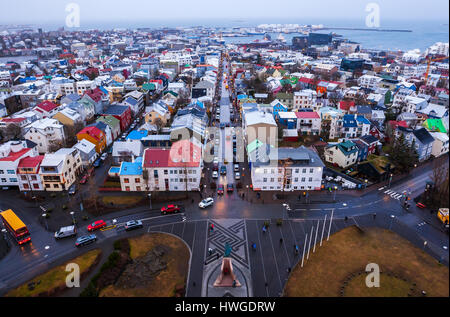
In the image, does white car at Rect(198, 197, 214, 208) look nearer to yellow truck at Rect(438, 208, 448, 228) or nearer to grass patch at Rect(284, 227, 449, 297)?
grass patch at Rect(284, 227, 449, 297)

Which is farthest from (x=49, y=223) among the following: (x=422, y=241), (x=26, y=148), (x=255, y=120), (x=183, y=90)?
(x=183, y=90)

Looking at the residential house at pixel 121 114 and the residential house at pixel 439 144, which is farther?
the residential house at pixel 121 114

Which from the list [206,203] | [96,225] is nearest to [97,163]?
[96,225]

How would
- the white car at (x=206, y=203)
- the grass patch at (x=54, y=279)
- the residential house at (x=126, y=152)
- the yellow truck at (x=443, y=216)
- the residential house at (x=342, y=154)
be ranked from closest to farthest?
the grass patch at (x=54, y=279), the yellow truck at (x=443, y=216), the white car at (x=206, y=203), the residential house at (x=342, y=154), the residential house at (x=126, y=152)

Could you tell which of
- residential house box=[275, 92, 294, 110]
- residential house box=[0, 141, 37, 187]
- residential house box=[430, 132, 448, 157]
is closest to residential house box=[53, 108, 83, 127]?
residential house box=[0, 141, 37, 187]

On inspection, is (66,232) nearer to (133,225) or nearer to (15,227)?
(15,227)

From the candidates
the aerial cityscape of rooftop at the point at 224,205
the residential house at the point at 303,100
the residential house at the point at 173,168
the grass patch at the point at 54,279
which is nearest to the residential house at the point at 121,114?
the aerial cityscape of rooftop at the point at 224,205

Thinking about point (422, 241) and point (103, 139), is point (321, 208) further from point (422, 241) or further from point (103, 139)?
point (103, 139)

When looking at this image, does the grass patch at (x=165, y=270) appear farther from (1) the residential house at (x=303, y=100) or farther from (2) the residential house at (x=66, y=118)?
(1) the residential house at (x=303, y=100)
